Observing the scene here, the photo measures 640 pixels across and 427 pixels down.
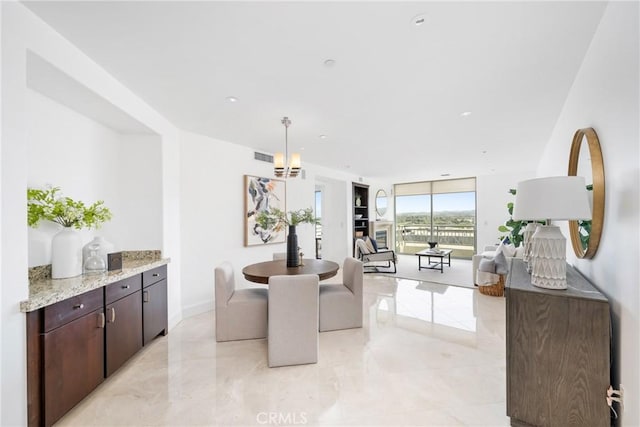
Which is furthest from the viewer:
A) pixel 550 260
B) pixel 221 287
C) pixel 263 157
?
pixel 263 157

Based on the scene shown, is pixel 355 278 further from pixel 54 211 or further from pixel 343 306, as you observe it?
pixel 54 211

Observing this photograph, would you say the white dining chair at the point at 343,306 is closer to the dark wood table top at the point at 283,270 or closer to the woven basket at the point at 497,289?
the dark wood table top at the point at 283,270

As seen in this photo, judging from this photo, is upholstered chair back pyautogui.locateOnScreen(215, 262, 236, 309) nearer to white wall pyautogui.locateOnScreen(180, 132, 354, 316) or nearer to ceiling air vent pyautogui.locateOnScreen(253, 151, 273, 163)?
white wall pyautogui.locateOnScreen(180, 132, 354, 316)

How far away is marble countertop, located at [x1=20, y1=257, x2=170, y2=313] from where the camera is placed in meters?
1.57

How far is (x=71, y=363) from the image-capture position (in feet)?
5.96

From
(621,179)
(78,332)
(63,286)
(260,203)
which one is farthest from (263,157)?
(621,179)

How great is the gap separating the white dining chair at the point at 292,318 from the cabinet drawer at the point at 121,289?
1272mm

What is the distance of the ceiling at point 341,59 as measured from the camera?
158 cm

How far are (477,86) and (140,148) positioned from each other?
356 centimetres

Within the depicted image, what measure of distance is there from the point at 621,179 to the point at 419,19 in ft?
4.59

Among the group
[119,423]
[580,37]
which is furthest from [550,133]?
[119,423]

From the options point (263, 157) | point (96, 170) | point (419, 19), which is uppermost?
point (419, 19)

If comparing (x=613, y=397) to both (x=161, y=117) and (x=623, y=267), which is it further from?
(x=161, y=117)

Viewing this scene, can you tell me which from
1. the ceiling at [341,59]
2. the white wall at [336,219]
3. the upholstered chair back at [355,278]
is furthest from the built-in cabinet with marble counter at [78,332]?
the white wall at [336,219]
